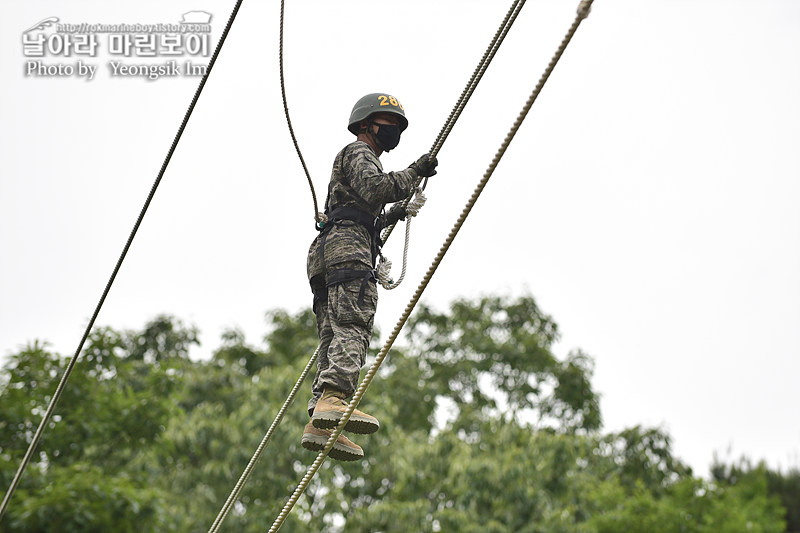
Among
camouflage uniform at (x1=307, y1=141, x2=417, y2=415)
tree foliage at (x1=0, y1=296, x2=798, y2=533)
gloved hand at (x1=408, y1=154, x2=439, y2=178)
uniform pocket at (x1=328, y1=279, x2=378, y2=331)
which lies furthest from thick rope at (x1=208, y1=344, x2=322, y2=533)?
tree foliage at (x1=0, y1=296, x2=798, y2=533)

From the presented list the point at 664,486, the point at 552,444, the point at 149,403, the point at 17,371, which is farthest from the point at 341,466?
the point at 664,486

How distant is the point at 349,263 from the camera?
4.52 m

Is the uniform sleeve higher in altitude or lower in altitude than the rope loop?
lower

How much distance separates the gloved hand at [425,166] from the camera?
446 cm

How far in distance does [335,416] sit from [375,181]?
1116mm

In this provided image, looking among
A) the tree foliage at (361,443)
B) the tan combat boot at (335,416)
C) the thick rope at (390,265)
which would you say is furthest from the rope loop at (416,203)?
the tree foliage at (361,443)

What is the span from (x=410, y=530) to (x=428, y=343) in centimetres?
978

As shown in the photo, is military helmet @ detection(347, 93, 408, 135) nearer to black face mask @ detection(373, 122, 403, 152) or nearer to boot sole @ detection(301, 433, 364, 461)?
black face mask @ detection(373, 122, 403, 152)

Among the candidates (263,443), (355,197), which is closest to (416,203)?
(355,197)

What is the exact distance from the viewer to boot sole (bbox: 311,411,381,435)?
419 cm

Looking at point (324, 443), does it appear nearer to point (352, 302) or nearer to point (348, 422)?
point (348, 422)

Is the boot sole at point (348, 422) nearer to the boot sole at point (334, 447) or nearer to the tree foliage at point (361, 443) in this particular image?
the boot sole at point (334, 447)

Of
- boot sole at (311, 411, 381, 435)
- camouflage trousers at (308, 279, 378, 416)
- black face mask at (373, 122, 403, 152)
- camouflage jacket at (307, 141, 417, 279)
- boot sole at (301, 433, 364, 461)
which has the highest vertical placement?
black face mask at (373, 122, 403, 152)

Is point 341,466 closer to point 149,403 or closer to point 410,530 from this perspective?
point 410,530
